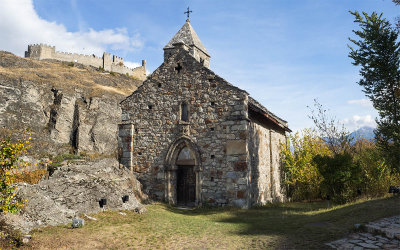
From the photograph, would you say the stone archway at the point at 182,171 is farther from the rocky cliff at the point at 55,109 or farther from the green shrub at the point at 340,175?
the rocky cliff at the point at 55,109

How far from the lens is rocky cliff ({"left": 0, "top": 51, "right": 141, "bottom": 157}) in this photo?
1131 inches

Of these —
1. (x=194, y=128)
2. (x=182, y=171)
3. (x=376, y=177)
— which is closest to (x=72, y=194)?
(x=182, y=171)

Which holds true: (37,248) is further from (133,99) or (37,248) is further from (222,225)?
(133,99)

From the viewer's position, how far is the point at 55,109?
32094 millimetres

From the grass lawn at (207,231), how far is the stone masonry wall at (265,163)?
11.5 feet

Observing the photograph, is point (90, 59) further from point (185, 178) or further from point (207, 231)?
point (207, 231)

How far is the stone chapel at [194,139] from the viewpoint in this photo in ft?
44.3

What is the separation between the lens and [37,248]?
6.49m

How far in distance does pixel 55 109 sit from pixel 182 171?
76.4 ft

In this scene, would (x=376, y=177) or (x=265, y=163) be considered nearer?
(x=376, y=177)

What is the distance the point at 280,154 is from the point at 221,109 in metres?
7.55

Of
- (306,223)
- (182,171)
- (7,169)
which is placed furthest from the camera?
(182,171)

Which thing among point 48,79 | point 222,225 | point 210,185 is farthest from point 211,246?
point 48,79

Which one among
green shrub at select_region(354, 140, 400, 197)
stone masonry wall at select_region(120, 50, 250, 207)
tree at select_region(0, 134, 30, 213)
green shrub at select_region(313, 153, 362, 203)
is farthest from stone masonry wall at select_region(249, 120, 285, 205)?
tree at select_region(0, 134, 30, 213)
